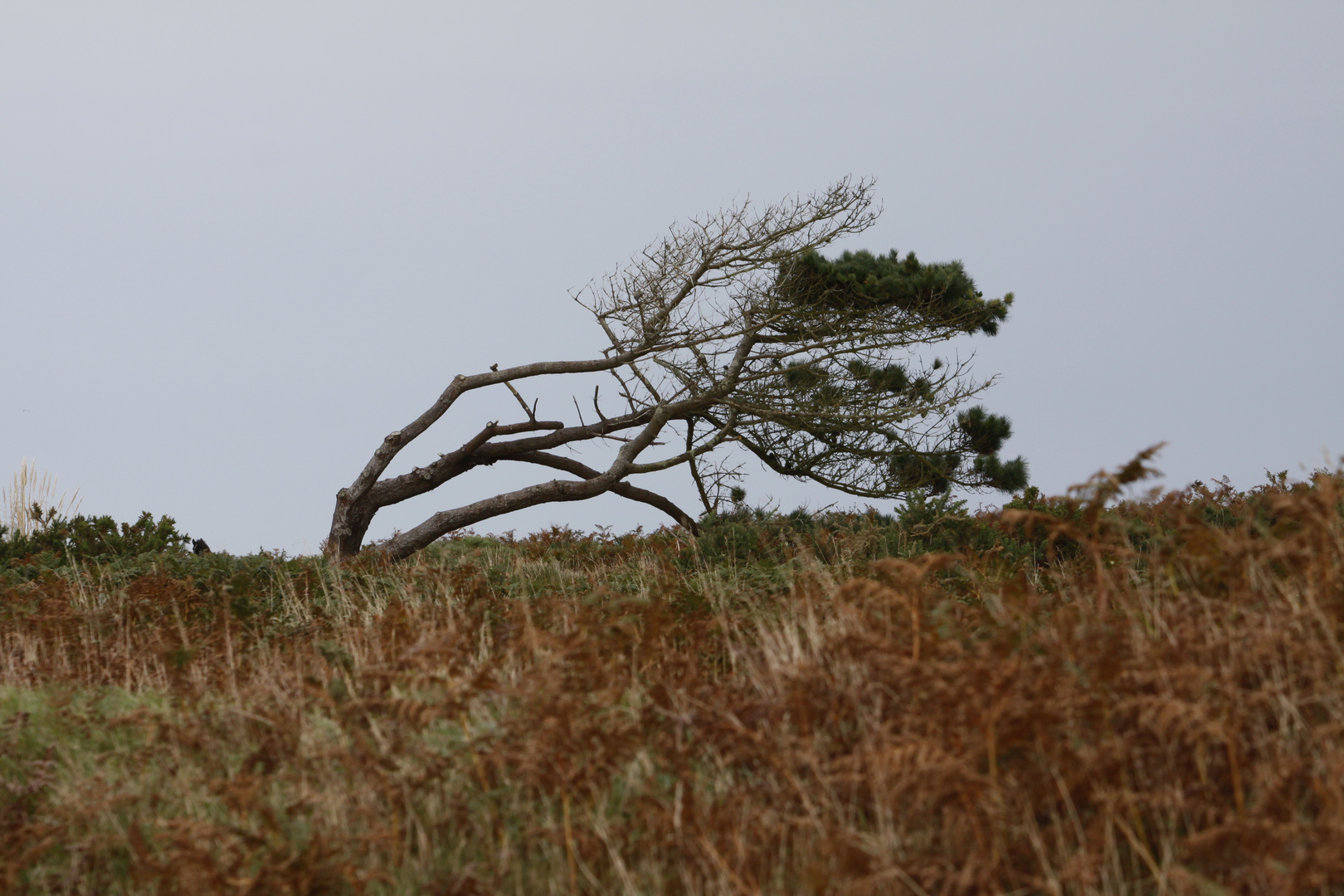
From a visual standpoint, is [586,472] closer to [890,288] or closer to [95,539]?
[890,288]

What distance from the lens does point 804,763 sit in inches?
140

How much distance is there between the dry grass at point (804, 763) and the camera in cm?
311

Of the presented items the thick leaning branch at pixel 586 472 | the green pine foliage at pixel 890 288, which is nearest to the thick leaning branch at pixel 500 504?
the thick leaning branch at pixel 586 472

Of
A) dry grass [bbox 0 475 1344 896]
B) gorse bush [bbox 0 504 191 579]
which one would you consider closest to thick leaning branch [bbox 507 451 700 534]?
gorse bush [bbox 0 504 191 579]

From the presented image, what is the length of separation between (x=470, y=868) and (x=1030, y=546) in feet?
24.6

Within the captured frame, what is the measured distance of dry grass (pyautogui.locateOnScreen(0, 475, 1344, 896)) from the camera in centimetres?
311

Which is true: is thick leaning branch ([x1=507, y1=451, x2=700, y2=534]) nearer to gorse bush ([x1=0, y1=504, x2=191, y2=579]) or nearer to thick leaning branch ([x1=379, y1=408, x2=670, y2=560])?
thick leaning branch ([x1=379, y1=408, x2=670, y2=560])

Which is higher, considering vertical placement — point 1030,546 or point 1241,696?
point 1030,546

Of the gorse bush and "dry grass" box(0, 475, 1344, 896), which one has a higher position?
the gorse bush

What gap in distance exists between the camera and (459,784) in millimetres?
3953

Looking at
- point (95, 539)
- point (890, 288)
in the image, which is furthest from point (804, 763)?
point (95, 539)

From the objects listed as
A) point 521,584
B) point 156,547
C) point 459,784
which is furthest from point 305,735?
point 156,547

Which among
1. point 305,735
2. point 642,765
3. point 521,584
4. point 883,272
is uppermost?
point 883,272

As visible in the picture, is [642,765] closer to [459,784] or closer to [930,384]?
[459,784]
